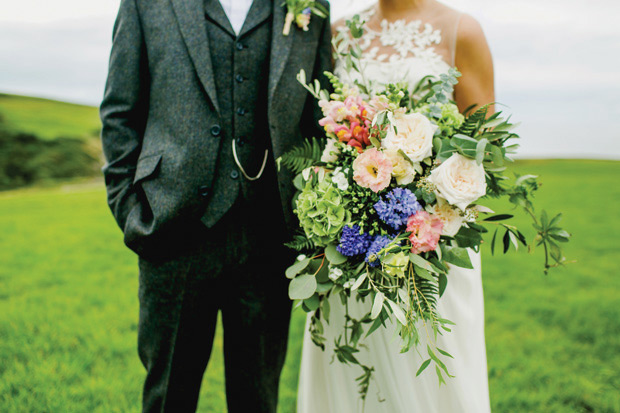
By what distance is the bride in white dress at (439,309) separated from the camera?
6.79 ft

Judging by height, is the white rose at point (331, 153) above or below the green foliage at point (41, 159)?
above

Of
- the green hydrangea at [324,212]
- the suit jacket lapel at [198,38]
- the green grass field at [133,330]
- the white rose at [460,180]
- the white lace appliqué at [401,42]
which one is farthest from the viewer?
the green grass field at [133,330]

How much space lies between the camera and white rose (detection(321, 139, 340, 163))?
170 centimetres

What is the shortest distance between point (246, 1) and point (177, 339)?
4.98 feet

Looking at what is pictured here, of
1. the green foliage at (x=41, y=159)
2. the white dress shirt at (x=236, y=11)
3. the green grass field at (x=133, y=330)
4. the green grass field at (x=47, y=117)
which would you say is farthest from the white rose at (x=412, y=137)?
the green grass field at (x=47, y=117)

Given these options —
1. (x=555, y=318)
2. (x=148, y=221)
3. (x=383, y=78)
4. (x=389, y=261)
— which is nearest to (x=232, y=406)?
(x=148, y=221)

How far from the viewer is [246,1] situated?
6.47ft

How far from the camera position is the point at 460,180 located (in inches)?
56.6

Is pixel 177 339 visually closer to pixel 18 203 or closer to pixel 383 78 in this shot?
pixel 383 78

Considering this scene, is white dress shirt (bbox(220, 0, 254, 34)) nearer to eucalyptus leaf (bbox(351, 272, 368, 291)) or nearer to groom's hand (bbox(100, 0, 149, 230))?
groom's hand (bbox(100, 0, 149, 230))

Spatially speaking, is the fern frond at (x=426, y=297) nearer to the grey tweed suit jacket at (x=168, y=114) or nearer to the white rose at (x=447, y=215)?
the white rose at (x=447, y=215)

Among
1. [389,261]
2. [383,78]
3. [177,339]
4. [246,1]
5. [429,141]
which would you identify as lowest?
[177,339]

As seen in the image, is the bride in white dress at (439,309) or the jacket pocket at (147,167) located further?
the bride in white dress at (439,309)

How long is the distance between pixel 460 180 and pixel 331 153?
0.49m
